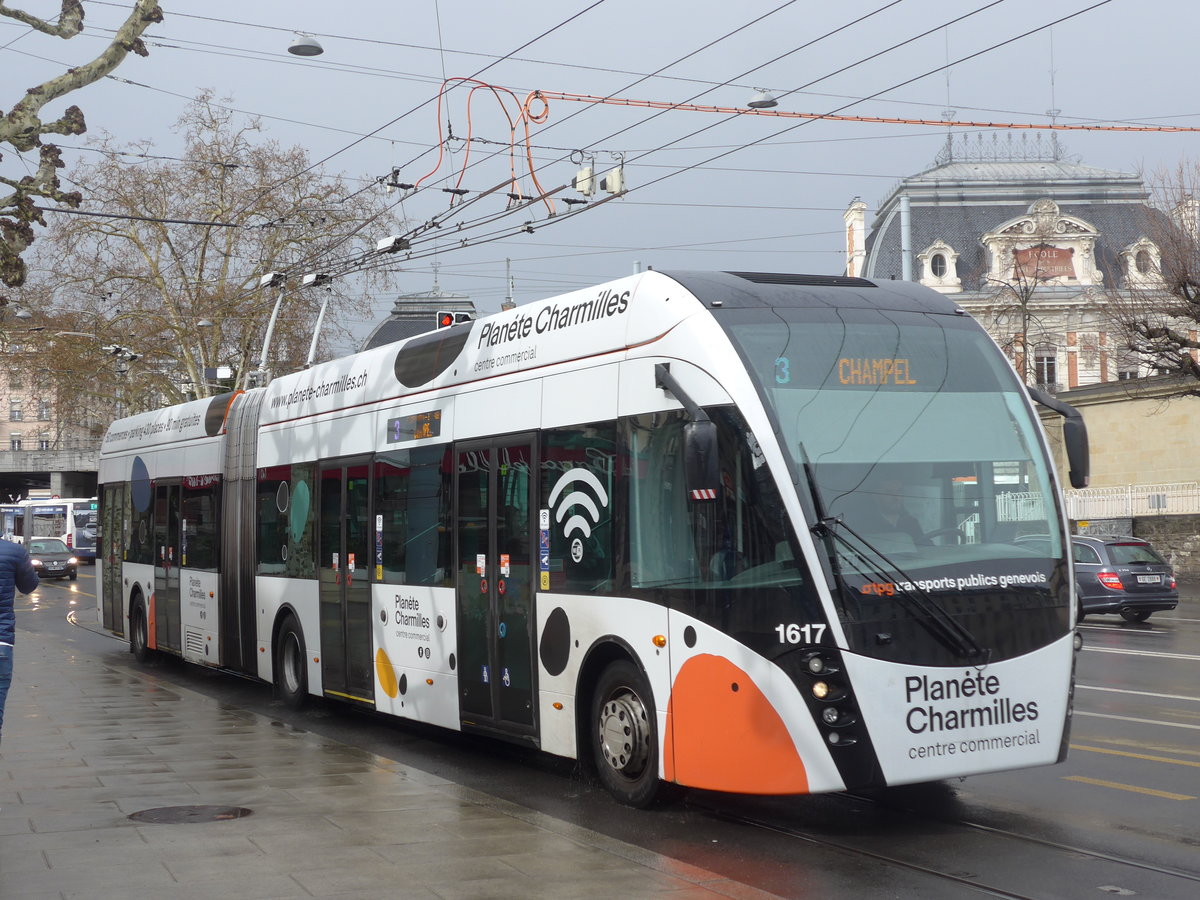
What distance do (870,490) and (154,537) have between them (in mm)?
13941

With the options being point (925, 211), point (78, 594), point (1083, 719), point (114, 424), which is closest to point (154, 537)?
point (114, 424)

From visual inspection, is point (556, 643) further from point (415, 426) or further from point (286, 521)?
point (286, 521)

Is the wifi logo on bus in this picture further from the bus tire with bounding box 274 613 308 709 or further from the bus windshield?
the bus tire with bounding box 274 613 308 709

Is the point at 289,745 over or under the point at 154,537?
under

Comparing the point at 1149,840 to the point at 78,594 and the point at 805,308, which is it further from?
the point at 78,594

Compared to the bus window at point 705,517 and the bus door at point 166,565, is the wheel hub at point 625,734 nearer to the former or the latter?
the bus window at point 705,517

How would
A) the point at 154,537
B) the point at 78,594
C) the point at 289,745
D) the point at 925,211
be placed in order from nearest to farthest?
the point at 289,745 → the point at 154,537 → the point at 78,594 → the point at 925,211

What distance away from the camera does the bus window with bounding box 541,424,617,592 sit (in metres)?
9.33

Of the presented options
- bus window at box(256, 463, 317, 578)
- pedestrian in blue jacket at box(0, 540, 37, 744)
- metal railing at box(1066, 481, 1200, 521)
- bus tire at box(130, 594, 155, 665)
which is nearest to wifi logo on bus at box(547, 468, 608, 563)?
pedestrian in blue jacket at box(0, 540, 37, 744)

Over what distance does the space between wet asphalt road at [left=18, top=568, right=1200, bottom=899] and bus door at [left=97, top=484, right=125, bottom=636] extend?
901 cm

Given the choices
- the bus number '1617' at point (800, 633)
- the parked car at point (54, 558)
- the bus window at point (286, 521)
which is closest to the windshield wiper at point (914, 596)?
the bus number '1617' at point (800, 633)

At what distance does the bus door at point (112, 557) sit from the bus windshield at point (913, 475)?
50.0 feet

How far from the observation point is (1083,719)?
499 inches

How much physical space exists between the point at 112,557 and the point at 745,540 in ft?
52.9
